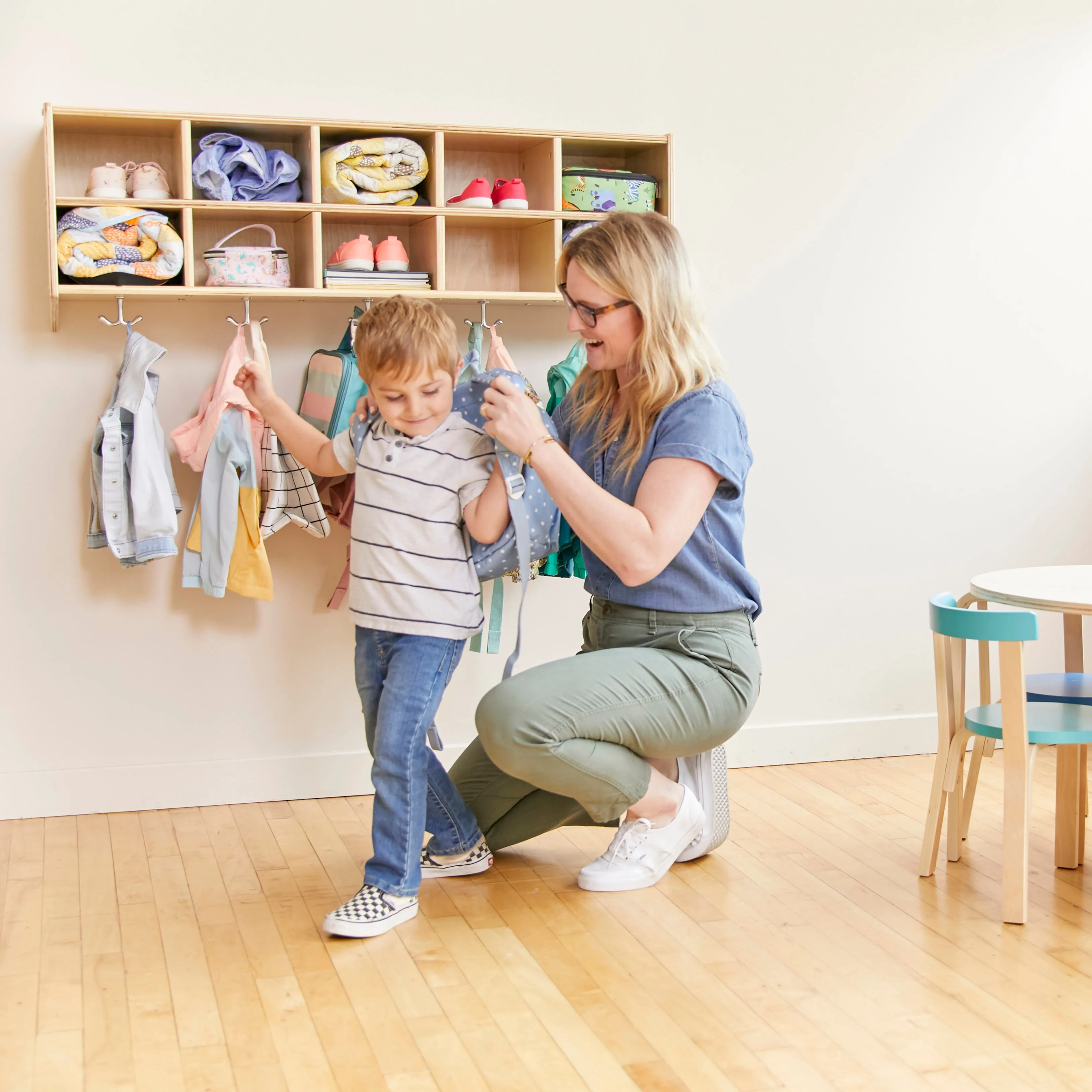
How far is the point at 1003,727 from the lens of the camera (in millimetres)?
2363

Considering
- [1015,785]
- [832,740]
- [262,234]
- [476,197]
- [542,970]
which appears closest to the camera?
[542,970]

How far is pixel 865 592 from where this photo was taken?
3.57m

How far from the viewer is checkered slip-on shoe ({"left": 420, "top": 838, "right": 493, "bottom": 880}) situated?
2.54 m

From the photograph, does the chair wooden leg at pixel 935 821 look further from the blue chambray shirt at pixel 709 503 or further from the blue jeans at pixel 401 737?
the blue jeans at pixel 401 737

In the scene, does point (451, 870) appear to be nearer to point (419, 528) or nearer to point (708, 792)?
point (708, 792)

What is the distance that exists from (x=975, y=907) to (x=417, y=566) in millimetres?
1223

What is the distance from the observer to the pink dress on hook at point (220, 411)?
114 inches

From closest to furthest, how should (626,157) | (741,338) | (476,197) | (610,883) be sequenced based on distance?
(610,883), (476,197), (626,157), (741,338)

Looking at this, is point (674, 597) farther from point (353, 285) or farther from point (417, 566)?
point (353, 285)

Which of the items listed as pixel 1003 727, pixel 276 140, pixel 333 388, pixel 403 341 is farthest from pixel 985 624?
pixel 276 140

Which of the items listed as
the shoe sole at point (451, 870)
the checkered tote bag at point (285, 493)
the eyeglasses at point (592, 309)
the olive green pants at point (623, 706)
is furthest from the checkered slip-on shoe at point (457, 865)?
the eyeglasses at point (592, 309)

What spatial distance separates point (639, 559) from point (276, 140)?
146cm

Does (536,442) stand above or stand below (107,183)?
below

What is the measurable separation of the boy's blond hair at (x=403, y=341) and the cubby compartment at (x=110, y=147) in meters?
0.90
